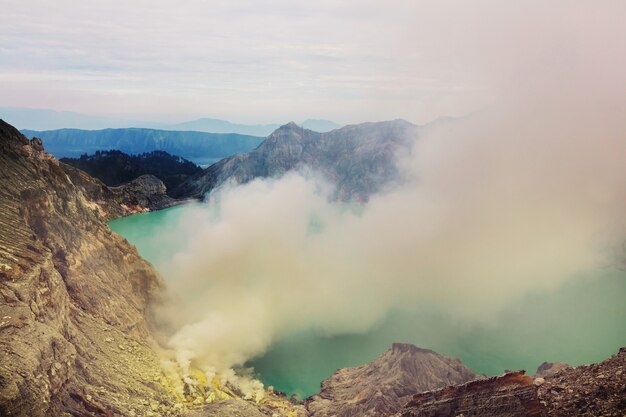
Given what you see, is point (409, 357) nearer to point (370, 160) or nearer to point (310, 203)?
point (310, 203)

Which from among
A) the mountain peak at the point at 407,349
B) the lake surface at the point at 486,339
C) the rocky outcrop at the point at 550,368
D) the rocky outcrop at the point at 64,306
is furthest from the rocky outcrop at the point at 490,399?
the rocky outcrop at the point at 64,306

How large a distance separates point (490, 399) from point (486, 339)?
79.7 ft

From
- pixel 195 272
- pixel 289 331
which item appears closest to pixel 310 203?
pixel 195 272

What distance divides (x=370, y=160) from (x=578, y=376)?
147940 mm

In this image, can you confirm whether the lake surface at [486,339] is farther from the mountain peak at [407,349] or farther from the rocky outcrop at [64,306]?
the rocky outcrop at [64,306]

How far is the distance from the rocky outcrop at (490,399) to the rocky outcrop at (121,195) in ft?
340

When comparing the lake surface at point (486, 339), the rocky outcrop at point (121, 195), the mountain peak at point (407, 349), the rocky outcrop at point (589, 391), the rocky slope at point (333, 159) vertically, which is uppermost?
the rocky slope at point (333, 159)

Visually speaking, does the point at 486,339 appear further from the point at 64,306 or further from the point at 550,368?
the point at 64,306

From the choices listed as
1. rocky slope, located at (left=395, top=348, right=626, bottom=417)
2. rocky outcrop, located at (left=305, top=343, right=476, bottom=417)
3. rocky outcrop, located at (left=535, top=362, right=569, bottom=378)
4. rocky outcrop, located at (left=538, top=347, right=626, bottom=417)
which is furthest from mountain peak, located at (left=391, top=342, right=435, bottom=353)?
rocky outcrop, located at (left=538, top=347, right=626, bottom=417)

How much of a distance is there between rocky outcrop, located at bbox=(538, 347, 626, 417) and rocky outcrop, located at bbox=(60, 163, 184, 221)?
107 m

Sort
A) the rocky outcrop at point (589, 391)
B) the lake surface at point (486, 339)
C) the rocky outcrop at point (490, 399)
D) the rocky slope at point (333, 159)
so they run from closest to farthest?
1. the rocky outcrop at point (589, 391)
2. the rocky outcrop at point (490, 399)
3. the lake surface at point (486, 339)
4. the rocky slope at point (333, 159)

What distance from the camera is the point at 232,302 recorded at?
1939 inches

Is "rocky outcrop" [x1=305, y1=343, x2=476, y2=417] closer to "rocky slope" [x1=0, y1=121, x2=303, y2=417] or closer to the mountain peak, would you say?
the mountain peak

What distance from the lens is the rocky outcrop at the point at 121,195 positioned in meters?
124
